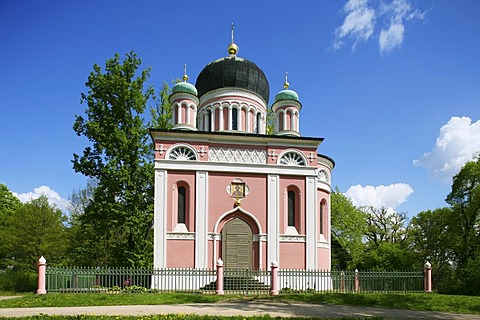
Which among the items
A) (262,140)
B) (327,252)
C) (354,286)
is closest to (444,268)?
(327,252)

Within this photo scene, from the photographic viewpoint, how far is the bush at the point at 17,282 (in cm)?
2025

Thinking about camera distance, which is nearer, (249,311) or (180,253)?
(249,311)

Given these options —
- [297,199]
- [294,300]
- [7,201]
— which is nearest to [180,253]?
[297,199]

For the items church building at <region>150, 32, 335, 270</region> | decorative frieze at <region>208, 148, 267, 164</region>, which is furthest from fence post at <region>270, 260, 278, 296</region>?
decorative frieze at <region>208, 148, 267, 164</region>

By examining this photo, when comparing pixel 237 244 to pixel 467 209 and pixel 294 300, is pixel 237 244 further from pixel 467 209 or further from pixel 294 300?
pixel 467 209

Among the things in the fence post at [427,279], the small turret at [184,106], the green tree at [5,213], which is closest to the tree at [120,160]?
the small turret at [184,106]

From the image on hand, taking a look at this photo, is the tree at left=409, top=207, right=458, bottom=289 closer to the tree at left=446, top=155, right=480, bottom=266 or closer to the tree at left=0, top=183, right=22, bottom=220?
the tree at left=446, top=155, right=480, bottom=266

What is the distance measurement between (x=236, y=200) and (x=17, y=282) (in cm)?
1137

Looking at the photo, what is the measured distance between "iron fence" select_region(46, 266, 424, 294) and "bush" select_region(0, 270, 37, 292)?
16.0 ft

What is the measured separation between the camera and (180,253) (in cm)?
1964

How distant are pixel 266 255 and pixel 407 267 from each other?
440 inches

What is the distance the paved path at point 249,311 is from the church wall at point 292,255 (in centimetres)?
746

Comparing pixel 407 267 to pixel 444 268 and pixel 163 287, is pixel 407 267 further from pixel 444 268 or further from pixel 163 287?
pixel 163 287

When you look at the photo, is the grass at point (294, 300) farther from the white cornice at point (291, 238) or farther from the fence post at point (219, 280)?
the white cornice at point (291, 238)
